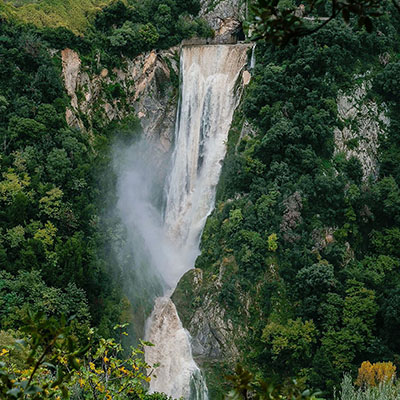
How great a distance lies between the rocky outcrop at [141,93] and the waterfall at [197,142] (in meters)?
0.91

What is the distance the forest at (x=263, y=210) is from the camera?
20469mm

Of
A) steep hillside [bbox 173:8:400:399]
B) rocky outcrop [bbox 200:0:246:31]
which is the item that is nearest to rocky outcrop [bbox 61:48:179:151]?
rocky outcrop [bbox 200:0:246:31]

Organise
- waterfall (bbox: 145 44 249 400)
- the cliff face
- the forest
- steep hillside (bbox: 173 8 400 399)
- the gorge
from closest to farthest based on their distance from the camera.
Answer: the forest < steep hillside (bbox: 173 8 400 399) < the cliff face < the gorge < waterfall (bbox: 145 44 249 400)

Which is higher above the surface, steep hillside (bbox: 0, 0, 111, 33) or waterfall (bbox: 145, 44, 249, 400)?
steep hillside (bbox: 0, 0, 111, 33)

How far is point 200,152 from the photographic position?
29297 millimetres

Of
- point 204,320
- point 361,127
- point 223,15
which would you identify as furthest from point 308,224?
point 223,15

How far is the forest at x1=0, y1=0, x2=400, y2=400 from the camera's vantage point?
2047 cm

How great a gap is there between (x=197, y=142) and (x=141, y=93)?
16.5 ft

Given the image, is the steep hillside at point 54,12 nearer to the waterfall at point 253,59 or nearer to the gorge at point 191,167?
the gorge at point 191,167

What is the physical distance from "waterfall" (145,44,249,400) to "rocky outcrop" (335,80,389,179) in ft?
19.6

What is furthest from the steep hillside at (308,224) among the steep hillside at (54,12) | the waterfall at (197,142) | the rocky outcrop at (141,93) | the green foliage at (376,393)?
the steep hillside at (54,12)

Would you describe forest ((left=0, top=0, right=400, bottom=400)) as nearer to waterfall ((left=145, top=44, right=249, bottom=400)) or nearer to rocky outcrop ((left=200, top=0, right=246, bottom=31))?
waterfall ((left=145, top=44, right=249, bottom=400))

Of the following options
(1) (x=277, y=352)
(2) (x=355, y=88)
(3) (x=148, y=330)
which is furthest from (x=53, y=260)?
(2) (x=355, y=88)

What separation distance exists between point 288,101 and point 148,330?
43.1ft
